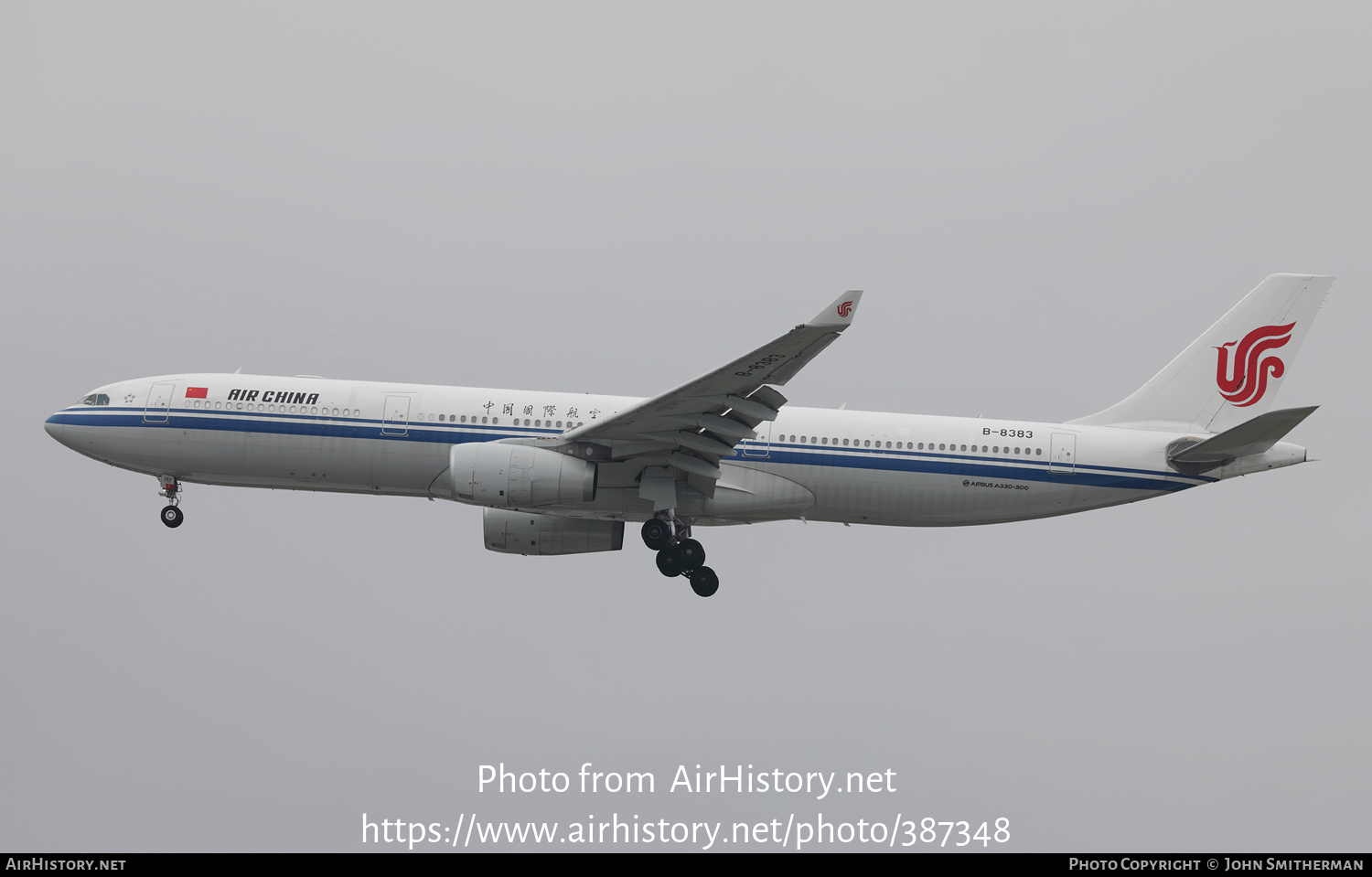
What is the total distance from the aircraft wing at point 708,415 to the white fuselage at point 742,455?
101cm

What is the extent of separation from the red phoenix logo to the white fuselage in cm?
274

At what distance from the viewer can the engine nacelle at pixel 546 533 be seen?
3738 cm

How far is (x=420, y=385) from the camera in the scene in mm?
35500

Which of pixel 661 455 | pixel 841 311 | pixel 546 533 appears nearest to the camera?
pixel 841 311

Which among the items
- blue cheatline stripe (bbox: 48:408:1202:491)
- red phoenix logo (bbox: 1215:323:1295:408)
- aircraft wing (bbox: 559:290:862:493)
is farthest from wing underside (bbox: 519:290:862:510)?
red phoenix logo (bbox: 1215:323:1295:408)

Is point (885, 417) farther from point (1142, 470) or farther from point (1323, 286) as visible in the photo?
point (1323, 286)

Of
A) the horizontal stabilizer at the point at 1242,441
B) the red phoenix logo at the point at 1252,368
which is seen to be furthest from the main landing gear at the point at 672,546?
the red phoenix logo at the point at 1252,368

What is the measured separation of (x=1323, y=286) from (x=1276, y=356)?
2213mm

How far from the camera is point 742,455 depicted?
34688 mm

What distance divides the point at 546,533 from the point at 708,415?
7.25 m

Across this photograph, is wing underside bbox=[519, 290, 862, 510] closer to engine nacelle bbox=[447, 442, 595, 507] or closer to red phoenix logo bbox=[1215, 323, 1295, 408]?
engine nacelle bbox=[447, 442, 595, 507]

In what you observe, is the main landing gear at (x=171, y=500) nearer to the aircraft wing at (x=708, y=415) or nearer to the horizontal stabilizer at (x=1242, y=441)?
the aircraft wing at (x=708, y=415)

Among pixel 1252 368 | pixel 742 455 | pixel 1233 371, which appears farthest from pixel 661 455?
pixel 1252 368

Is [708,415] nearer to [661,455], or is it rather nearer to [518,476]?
[661,455]
